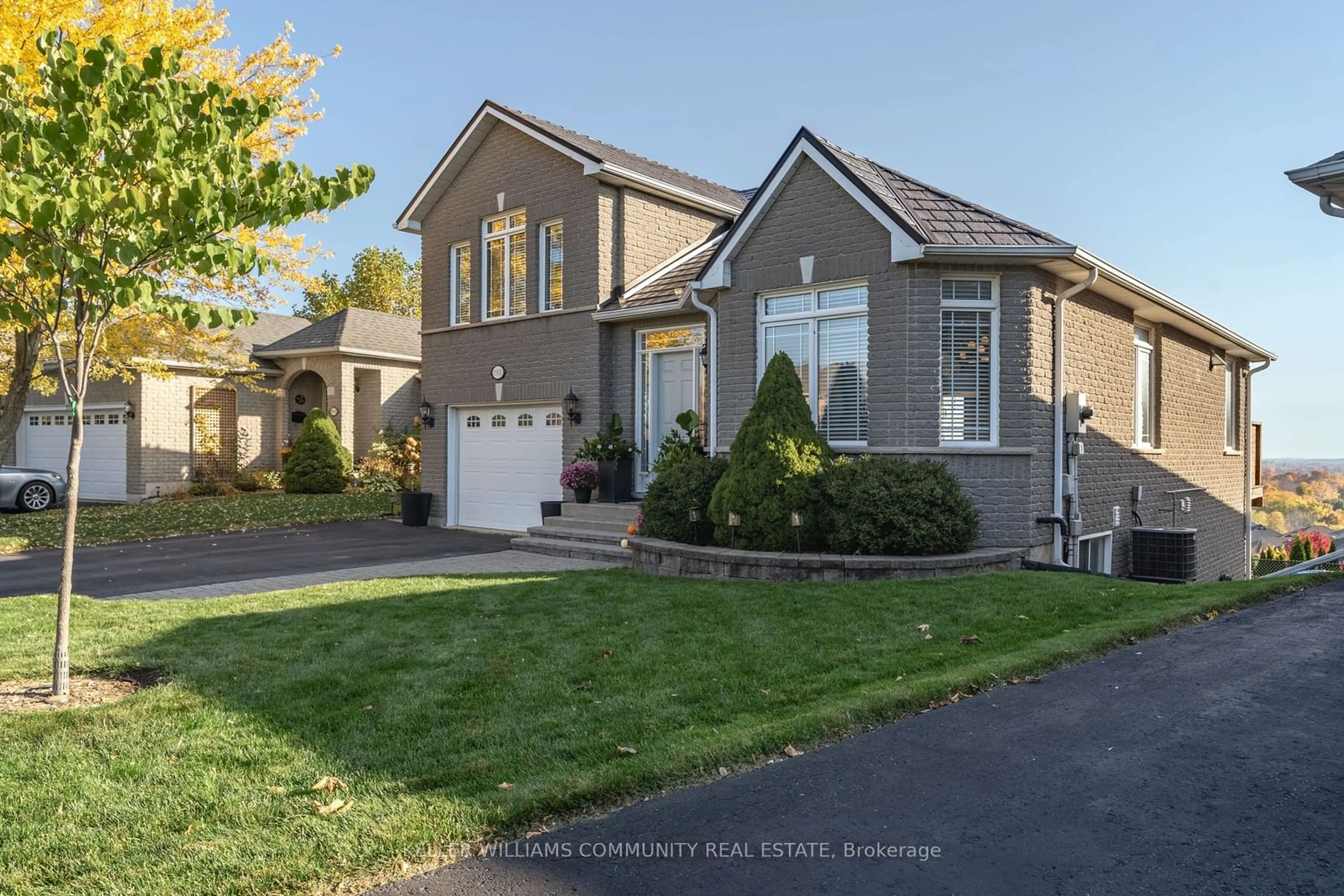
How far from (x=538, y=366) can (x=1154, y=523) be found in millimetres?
10155

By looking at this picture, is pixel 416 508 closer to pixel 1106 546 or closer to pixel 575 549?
pixel 575 549

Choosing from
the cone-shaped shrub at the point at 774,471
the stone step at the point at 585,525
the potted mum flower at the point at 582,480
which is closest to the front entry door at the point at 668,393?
the potted mum flower at the point at 582,480

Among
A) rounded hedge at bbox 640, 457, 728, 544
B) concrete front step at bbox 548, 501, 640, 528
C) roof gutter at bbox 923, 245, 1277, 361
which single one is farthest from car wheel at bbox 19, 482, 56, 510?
roof gutter at bbox 923, 245, 1277, 361

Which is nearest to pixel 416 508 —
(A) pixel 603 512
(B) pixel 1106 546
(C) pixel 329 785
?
(A) pixel 603 512

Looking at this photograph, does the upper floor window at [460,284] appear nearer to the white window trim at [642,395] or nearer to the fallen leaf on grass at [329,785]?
the white window trim at [642,395]

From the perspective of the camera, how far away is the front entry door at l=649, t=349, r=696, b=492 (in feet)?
45.8

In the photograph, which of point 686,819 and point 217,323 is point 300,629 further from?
point 686,819

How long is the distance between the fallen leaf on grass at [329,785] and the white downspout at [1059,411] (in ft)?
28.3

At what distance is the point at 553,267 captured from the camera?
50.8 feet

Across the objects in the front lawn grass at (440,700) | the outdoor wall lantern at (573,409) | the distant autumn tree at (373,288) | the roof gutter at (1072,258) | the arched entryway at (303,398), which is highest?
the distant autumn tree at (373,288)

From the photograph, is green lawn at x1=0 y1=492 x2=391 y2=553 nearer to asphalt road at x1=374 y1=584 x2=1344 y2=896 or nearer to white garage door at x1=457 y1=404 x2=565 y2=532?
white garage door at x1=457 y1=404 x2=565 y2=532

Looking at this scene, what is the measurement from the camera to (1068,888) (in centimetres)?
296

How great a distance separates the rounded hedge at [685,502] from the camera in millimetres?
10609

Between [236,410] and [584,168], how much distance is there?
1465 centimetres
